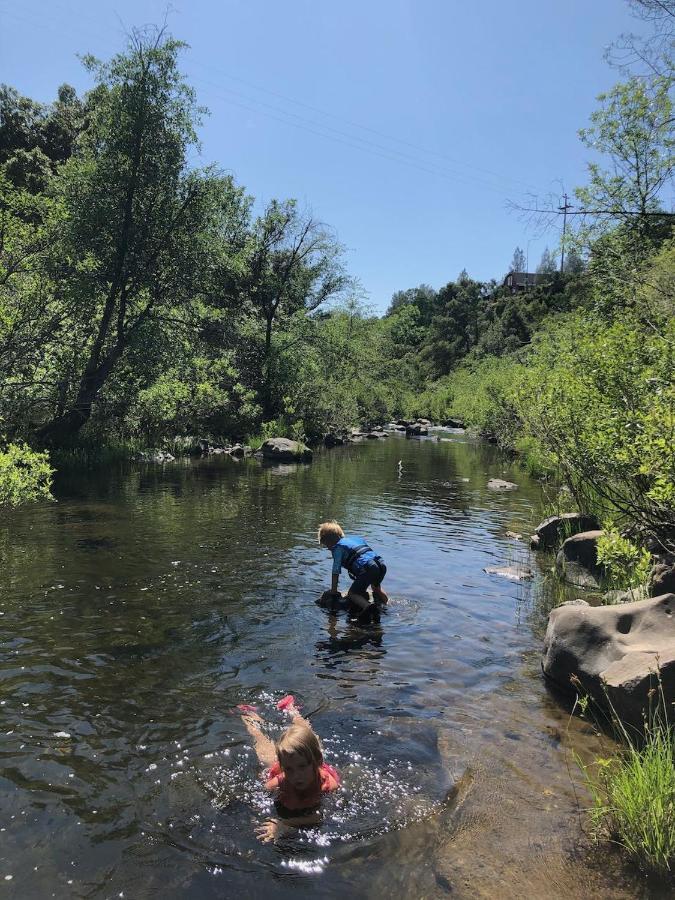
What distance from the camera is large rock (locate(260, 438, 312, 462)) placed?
31062 mm

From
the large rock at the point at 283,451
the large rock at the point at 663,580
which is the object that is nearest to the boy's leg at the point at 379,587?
the large rock at the point at 663,580

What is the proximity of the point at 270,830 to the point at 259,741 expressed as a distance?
1.16 m

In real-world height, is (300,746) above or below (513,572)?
above

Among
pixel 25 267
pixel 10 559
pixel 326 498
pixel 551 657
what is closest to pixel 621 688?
pixel 551 657

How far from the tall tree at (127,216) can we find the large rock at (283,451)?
9.97 metres

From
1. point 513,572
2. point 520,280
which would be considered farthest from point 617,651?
point 520,280

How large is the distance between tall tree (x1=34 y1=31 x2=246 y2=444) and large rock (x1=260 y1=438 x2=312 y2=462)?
997 cm

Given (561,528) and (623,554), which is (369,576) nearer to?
(623,554)

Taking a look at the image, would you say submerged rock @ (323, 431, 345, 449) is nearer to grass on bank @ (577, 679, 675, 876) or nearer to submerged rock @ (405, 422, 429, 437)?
submerged rock @ (405, 422, 429, 437)

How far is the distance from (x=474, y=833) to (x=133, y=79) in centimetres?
2542

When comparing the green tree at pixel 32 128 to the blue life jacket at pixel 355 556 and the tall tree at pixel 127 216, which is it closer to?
the tall tree at pixel 127 216

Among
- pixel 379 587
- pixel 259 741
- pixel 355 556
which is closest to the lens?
pixel 259 741

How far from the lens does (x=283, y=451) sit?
31.1 metres

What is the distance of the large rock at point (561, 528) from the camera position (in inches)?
479
